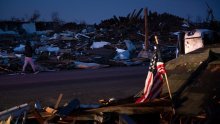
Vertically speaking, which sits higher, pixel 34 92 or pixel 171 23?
pixel 171 23

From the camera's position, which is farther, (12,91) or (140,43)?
(140,43)

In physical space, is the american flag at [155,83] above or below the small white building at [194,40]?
below

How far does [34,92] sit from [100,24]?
4172 centimetres

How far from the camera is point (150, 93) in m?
6.96

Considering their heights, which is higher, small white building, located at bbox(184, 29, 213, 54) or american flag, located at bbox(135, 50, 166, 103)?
small white building, located at bbox(184, 29, 213, 54)

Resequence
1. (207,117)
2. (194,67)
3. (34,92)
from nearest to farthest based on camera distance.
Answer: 1. (207,117)
2. (194,67)
3. (34,92)

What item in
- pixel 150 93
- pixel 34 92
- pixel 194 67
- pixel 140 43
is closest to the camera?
pixel 150 93

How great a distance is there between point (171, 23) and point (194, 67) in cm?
4519

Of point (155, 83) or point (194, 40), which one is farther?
point (194, 40)

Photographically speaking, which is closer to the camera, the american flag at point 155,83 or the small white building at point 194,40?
the american flag at point 155,83

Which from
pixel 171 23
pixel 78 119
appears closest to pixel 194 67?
pixel 78 119

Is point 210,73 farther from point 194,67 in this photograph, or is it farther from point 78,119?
point 78,119

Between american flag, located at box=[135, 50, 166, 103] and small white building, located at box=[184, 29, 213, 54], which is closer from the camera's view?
american flag, located at box=[135, 50, 166, 103]

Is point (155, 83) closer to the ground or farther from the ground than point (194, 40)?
closer to the ground
